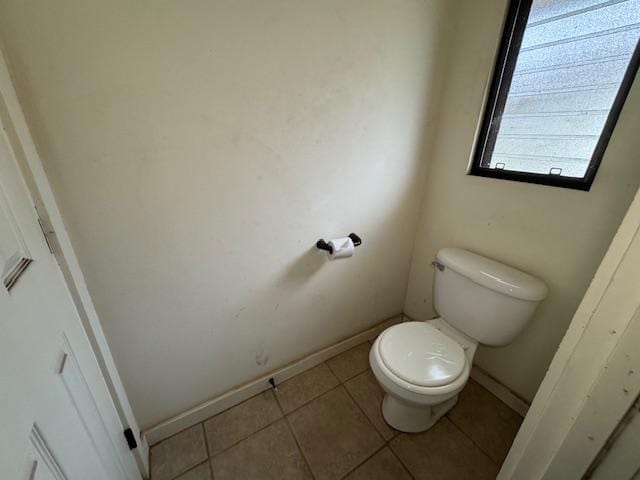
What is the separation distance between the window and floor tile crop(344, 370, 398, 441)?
4.20 feet

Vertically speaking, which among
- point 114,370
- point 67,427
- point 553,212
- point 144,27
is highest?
point 144,27

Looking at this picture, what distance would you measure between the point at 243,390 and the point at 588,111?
192 centimetres

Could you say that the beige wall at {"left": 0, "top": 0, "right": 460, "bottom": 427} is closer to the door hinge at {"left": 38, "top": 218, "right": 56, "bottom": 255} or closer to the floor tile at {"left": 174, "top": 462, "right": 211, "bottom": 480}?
the door hinge at {"left": 38, "top": 218, "right": 56, "bottom": 255}

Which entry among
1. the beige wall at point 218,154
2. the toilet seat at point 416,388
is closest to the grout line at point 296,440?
the beige wall at point 218,154

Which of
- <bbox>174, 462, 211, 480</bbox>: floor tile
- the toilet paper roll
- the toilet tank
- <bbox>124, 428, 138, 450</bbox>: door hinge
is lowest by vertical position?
<bbox>174, 462, 211, 480</bbox>: floor tile

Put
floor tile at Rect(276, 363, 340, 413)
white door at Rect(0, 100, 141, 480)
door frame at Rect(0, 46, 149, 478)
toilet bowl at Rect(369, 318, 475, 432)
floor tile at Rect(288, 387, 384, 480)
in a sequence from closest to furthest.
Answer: white door at Rect(0, 100, 141, 480) < door frame at Rect(0, 46, 149, 478) < toilet bowl at Rect(369, 318, 475, 432) < floor tile at Rect(288, 387, 384, 480) < floor tile at Rect(276, 363, 340, 413)

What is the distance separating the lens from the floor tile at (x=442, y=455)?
1102 millimetres

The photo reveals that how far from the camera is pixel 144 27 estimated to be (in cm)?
73

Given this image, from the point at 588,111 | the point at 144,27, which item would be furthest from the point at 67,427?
the point at 588,111

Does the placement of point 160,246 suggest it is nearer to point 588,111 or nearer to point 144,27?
point 144,27

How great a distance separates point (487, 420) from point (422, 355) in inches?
23.5

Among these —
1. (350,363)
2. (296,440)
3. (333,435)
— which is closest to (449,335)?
(350,363)

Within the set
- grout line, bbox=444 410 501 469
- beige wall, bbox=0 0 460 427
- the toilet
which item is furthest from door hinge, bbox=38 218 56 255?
grout line, bbox=444 410 501 469

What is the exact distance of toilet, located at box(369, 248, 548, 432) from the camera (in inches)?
40.6
